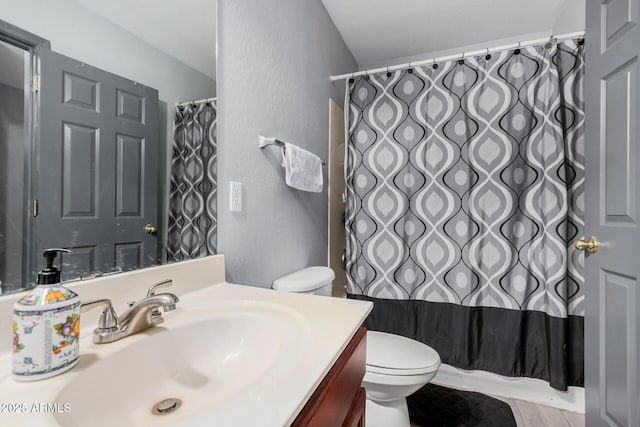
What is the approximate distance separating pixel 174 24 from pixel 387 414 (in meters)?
1.66

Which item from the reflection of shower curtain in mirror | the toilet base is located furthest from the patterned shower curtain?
the reflection of shower curtain in mirror

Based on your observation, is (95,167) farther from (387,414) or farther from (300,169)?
(387,414)

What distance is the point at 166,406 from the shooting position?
1.86 ft

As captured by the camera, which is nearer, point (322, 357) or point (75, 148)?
point (322, 357)

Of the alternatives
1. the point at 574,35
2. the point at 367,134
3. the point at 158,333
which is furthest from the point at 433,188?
the point at 158,333

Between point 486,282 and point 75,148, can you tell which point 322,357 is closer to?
point 75,148

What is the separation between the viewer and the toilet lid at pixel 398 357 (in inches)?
46.5

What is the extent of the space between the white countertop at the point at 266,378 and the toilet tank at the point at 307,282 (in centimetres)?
48

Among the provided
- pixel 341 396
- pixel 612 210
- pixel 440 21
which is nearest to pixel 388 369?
pixel 341 396

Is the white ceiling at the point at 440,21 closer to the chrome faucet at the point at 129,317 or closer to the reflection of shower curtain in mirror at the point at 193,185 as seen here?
the reflection of shower curtain in mirror at the point at 193,185

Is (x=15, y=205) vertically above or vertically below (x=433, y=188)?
below

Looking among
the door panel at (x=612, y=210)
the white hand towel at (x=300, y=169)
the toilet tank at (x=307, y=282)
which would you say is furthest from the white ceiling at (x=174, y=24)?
the door panel at (x=612, y=210)

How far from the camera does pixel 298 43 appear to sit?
157 cm

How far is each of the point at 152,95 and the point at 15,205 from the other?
0.42m
